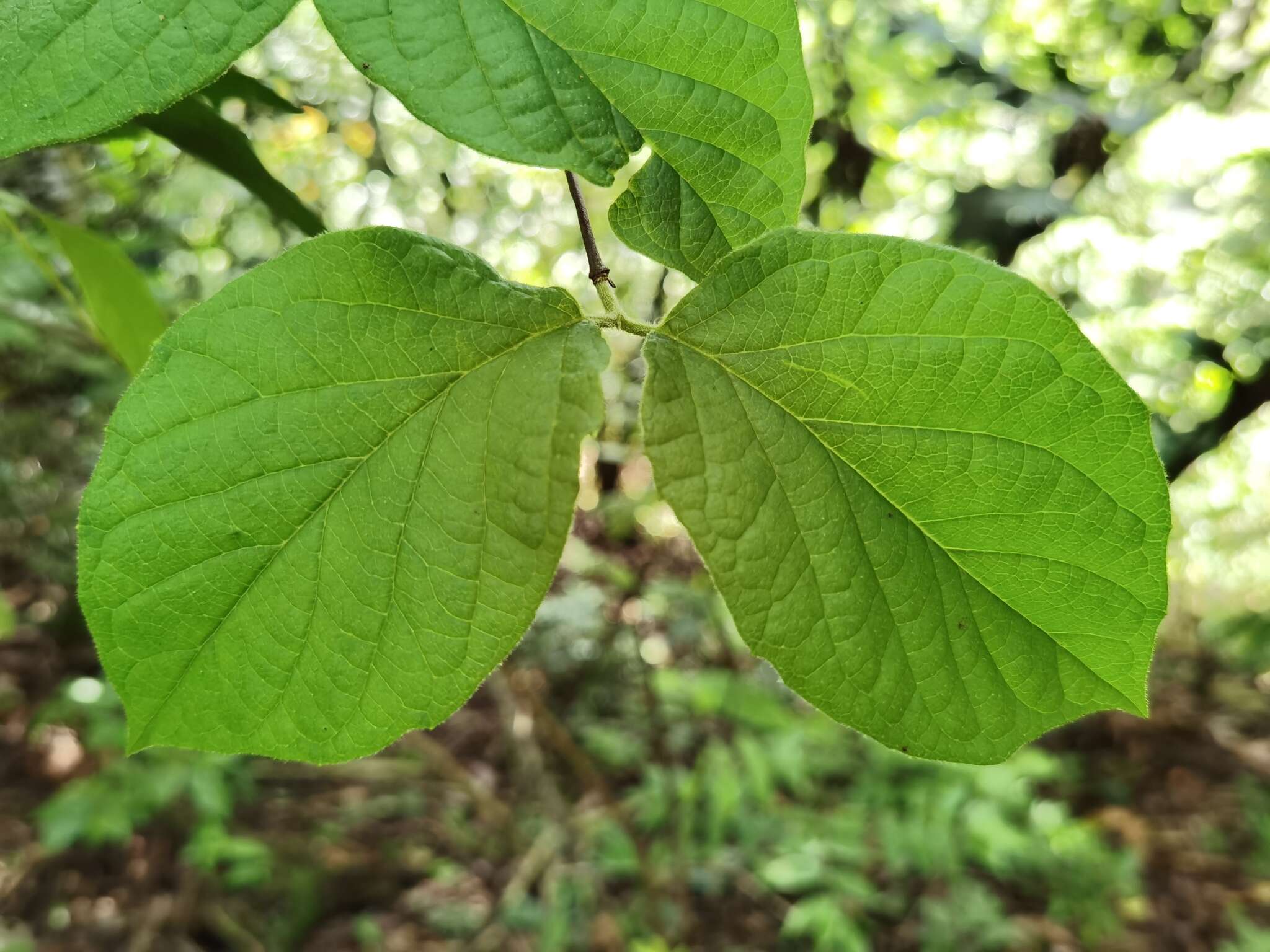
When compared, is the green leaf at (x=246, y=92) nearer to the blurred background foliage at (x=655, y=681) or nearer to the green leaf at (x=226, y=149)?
the green leaf at (x=226, y=149)

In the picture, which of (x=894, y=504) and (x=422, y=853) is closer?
(x=894, y=504)

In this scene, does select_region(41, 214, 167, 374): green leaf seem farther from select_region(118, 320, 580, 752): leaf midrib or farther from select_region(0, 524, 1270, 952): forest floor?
select_region(0, 524, 1270, 952): forest floor

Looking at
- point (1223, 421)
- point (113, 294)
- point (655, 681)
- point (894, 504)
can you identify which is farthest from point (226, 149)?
point (1223, 421)

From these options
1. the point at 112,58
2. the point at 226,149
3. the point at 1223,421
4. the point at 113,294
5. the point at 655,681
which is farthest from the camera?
the point at 655,681

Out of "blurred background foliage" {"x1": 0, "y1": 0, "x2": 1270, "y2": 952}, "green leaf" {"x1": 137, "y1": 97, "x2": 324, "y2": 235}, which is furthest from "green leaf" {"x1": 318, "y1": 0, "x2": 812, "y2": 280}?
"blurred background foliage" {"x1": 0, "y1": 0, "x2": 1270, "y2": 952}

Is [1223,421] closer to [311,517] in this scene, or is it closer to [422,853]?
[311,517]

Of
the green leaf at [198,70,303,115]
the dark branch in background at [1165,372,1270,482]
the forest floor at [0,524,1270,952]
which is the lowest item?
the forest floor at [0,524,1270,952]

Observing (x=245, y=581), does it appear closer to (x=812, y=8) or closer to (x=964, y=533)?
(x=964, y=533)
